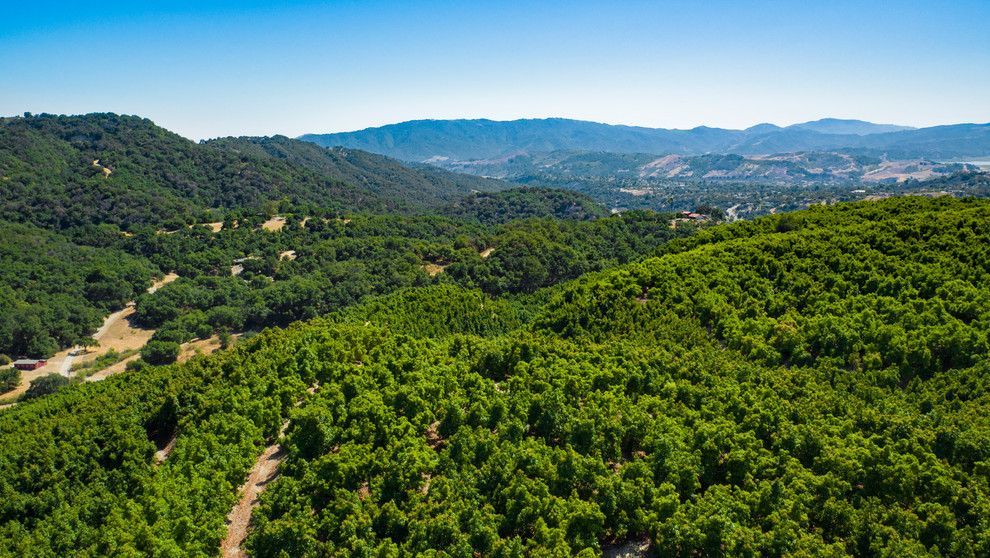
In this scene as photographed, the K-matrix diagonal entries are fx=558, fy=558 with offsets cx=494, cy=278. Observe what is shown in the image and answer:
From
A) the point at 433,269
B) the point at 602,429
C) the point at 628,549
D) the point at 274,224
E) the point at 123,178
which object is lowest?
the point at 628,549

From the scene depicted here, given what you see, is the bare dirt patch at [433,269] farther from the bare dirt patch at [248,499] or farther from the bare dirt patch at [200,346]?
the bare dirt patch at [248,499]

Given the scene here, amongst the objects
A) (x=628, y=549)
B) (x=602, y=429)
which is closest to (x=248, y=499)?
(x=602, y=429)

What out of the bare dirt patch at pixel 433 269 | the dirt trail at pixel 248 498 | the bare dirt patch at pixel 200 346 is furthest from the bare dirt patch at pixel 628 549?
the bare dirt patch at pixel 433 269

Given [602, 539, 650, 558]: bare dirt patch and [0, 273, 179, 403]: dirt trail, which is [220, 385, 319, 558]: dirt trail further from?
[0, 273, 179, 403]: dirt trail

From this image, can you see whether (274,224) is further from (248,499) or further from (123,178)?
(248,499)

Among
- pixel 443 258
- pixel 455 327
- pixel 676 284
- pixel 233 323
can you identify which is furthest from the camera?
pixel 443 258

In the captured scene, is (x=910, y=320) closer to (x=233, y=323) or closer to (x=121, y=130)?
(x=233, y=323)

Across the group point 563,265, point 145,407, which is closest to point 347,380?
point 145,407
